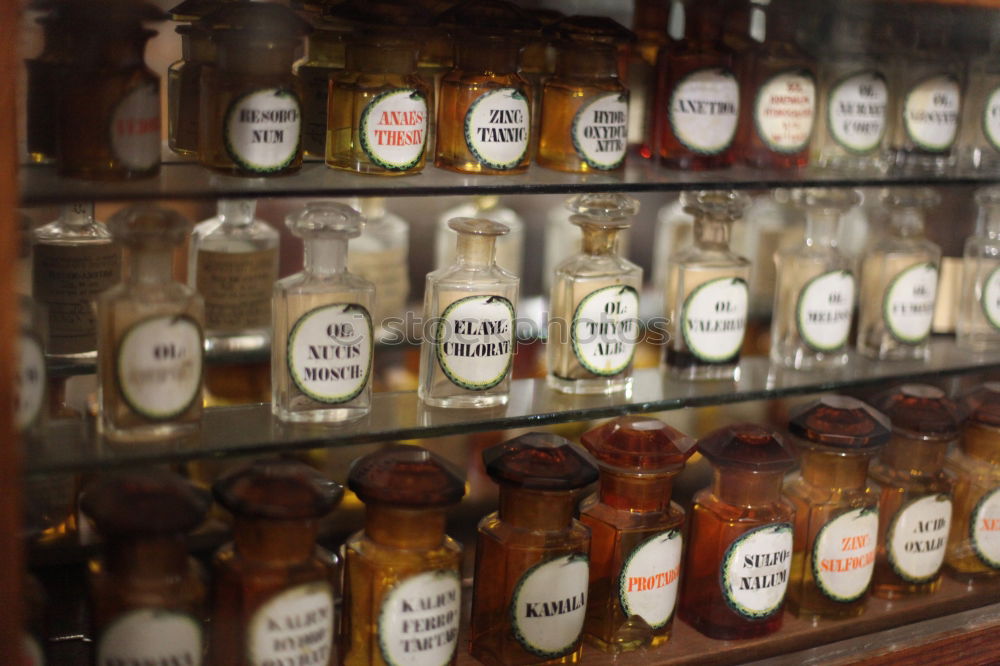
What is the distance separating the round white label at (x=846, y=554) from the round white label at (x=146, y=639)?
2.19 ft

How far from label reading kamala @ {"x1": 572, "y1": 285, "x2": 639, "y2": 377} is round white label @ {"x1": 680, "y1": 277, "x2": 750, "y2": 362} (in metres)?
0.08

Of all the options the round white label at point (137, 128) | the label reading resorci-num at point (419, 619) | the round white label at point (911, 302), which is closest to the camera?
the round white label at point (137, 128)

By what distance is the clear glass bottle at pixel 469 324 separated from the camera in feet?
3.71

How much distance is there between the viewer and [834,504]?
1251 millimetres

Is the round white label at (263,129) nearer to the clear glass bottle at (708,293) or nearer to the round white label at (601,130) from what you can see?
the round white label at (601,130)

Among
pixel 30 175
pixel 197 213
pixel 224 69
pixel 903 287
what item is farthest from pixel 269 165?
pixel 903 287

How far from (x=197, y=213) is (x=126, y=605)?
1.87ft

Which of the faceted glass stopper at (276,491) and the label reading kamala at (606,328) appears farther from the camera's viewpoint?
the label reading kamala at (606,328)

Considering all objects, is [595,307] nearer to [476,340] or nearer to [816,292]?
[476,340]

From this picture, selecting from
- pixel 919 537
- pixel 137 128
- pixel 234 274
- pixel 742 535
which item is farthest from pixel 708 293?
pixel 137 128

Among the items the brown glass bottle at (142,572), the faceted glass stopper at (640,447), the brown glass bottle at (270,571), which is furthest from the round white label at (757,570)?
the brown glass bottle at (142,572)

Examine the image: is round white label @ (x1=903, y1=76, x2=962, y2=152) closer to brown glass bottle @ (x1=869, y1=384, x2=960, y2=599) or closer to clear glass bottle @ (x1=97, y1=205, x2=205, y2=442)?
brown glass bottle @ (x1=869, y1=384, x2=960, y2=599)

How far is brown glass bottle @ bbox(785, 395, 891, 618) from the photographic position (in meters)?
1.24

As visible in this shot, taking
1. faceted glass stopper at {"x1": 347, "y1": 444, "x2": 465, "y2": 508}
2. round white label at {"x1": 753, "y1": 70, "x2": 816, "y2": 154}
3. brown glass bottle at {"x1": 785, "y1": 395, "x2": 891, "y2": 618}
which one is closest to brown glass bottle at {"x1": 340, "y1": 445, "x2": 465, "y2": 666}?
faceted glass stopper at {"x1": 347, "y1": 444, "x2": 465, "y2": 508}
